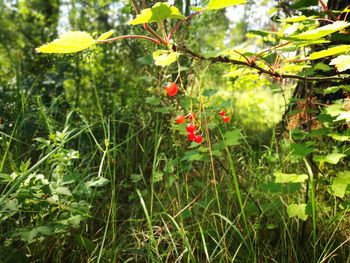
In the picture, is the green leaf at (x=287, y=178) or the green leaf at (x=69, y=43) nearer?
the green leaf at (x=69, y=43)

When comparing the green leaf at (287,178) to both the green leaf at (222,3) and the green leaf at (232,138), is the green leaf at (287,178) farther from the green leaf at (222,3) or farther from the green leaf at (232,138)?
the green leaf at (222,3)

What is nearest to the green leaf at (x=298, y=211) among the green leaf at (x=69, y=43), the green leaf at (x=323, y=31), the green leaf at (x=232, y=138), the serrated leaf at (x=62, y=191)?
the green leaf at (x=232, y=138)

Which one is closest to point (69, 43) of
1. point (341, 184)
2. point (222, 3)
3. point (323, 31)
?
point (222, 3)

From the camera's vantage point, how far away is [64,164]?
146 centimetres

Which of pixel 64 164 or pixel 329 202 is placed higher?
pixel 64 164

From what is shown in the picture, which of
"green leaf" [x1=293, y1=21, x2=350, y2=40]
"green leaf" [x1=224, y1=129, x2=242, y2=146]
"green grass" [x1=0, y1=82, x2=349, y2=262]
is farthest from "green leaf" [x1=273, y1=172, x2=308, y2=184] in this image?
"green leaf" [x1=293, y1=21, x2=350, y2=40]

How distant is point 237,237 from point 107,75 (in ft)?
7.99

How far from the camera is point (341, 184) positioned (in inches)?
53.5

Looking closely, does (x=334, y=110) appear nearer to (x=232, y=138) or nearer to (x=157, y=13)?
(x=232, y=138)

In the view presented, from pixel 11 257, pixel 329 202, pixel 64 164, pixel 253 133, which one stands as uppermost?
pixel 64 164

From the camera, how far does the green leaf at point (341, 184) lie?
1332mm

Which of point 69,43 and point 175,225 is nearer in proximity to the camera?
point 69,43

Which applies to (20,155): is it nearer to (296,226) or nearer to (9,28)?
(296,226)

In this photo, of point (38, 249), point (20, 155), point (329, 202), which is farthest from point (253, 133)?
point (38, 249)
